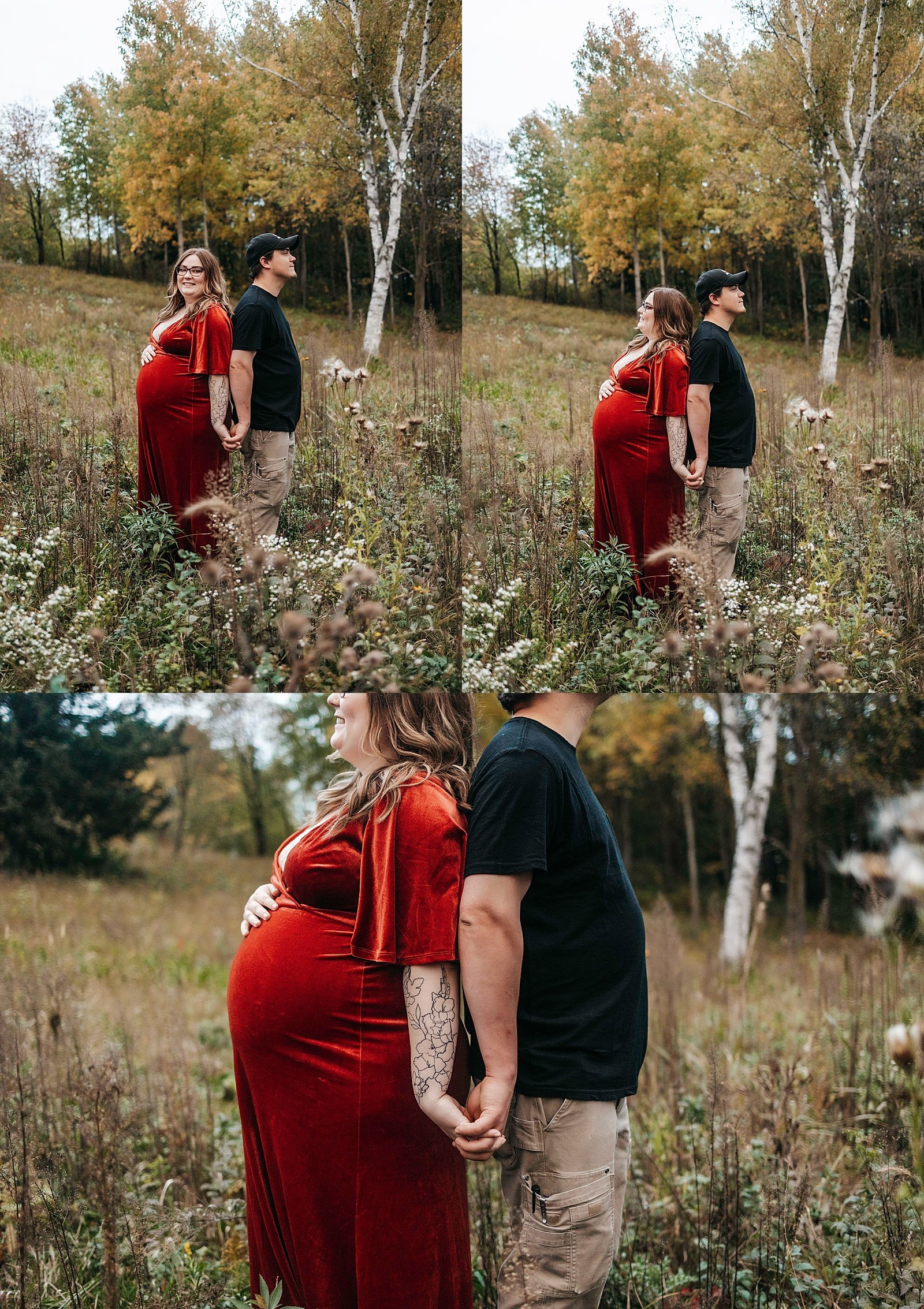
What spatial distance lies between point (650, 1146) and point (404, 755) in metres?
2.64

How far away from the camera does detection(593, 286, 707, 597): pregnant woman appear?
3.44 m

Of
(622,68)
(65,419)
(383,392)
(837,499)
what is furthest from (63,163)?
(837,499)

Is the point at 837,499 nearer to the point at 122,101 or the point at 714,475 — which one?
the point at 714,475

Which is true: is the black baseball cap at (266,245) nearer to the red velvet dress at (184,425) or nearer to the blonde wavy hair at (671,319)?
the red velvet dress at (184,425)

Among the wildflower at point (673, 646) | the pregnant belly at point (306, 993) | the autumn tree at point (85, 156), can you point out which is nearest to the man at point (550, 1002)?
the pregnant belly at point (306, 993)

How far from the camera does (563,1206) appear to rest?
2.47 meters

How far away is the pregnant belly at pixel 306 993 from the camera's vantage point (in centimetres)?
255

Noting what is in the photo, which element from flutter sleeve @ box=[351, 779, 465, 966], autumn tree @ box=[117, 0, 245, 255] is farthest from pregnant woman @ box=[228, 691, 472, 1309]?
autumn tree @ box=[117, 0, 245, 255]

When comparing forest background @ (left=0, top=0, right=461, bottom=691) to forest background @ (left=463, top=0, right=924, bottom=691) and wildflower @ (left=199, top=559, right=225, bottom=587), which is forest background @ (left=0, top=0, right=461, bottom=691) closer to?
wildflower @ (left=199, top=559, right=225, bottom=587)

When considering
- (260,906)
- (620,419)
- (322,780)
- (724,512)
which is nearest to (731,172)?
(620,419)

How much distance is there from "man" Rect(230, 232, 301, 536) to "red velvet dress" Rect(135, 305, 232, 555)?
3.1 inches

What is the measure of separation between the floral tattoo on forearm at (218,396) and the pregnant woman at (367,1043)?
1.44 meters

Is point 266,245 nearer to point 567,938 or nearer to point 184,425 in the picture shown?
point 184,425

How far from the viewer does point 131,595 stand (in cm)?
339
